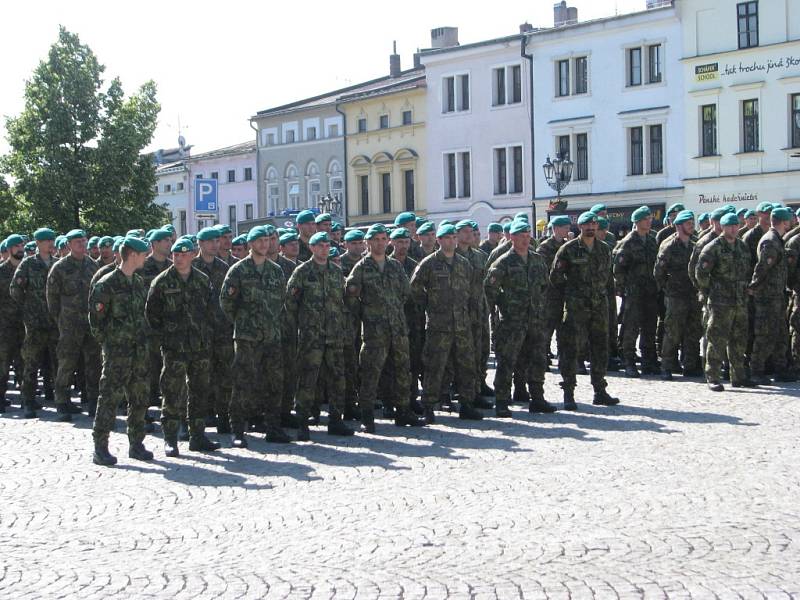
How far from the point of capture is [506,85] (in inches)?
2047

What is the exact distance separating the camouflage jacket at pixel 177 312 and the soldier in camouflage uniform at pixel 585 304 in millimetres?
4457

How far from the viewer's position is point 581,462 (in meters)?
10.1

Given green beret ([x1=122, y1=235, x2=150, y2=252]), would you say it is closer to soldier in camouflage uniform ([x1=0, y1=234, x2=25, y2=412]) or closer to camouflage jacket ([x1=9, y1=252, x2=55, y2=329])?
camouflage jacket ([x1=9, y1=252, x2=55, y2=329])

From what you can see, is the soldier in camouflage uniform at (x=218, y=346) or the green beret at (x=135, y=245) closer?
the green beret at (x=135, y=245)

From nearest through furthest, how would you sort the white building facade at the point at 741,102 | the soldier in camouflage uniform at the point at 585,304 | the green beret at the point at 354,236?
1. the green beret at the point at 354,236
2. the soldier in camouflage uniform at the point at 585,304
3. the white building facade at the point at 741,102

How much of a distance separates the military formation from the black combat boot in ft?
0.09

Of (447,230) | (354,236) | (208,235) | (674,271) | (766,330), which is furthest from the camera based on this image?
(674,271)

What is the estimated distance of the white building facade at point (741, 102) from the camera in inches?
1657

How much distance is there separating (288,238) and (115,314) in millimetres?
3306


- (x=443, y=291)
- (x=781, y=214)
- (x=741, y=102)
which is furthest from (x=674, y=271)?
(x=741, y=102)

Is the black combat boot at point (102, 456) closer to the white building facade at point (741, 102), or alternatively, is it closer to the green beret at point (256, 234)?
the green beret at point (256, 234)

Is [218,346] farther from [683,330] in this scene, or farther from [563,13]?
[563,13]

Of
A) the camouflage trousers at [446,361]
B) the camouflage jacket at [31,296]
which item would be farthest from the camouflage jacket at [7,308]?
the camouflage trousers at [446,361]

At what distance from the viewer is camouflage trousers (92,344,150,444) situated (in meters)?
11.0
